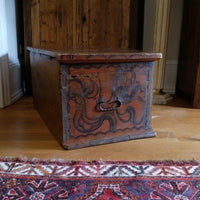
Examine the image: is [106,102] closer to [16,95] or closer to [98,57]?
[98,57]

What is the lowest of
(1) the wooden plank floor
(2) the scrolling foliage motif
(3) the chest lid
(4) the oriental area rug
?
(1) the wooden plank floor

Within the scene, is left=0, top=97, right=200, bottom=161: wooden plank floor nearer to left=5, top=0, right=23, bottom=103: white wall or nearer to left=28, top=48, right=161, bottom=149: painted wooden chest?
left=28, top=48, right=161, bottom=149: painted wooden chest

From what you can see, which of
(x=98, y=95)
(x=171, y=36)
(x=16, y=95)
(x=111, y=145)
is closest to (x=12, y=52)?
(x=16, y=95)

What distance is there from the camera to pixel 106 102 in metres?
1.13

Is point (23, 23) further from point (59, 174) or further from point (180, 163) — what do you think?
point (180, 163)

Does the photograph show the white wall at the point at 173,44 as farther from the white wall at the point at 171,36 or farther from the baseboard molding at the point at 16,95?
the baseboard molding at the point at 16,95

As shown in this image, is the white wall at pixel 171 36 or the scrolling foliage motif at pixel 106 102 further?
the white wall at pixel 171 36

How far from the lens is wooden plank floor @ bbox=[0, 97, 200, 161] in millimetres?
1034

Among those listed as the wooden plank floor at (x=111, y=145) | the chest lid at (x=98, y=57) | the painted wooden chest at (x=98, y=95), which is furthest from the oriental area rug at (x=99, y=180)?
the chest lid at (x=98, y=57)

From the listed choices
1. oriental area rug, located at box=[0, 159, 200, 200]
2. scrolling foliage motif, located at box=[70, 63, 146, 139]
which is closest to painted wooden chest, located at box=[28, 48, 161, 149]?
Answer: scrolling foliage motif, located at box=[70, 63, 146, 139]

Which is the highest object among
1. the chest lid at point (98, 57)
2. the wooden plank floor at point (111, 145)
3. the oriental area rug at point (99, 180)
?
the chest lid at point (98, 57)

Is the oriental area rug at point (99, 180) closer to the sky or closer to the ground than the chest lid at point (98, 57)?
closer to the ground

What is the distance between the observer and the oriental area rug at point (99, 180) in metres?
0.76

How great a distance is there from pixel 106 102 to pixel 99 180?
401 mm
